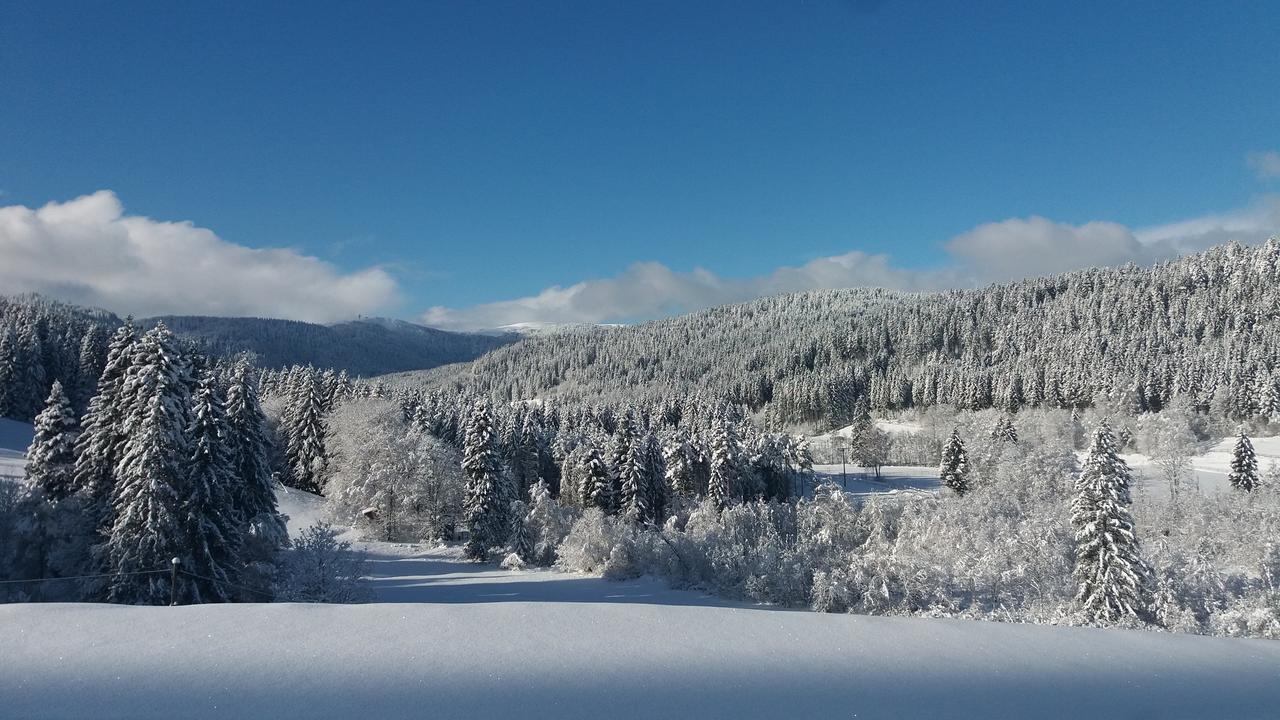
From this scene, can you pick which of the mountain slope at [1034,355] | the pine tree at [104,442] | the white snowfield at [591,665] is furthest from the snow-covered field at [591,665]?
the mountain slope at [1034,355]

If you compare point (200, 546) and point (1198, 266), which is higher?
point (1198, 266)

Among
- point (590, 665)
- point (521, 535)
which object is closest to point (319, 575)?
point (521, 535)

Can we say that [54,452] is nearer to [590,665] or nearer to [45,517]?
[45,517]

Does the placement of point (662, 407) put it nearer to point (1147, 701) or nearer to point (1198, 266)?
point (1147, 701)

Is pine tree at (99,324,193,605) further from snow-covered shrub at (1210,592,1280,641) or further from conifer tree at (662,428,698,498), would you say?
conifer tree at (662,428,698,498)

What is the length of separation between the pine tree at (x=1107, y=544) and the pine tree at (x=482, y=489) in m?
30.5

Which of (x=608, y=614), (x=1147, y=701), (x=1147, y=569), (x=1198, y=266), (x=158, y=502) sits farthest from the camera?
(x=1198, y=266)

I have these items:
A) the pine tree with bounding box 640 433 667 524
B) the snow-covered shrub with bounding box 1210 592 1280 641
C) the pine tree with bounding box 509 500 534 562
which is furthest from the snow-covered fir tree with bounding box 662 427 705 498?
the snow-covered shrub with bounding box 1210 592 1280 641

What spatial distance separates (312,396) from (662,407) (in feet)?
219

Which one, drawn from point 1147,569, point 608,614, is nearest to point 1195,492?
point 1147,569

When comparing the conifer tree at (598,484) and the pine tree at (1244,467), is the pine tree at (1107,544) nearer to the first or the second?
the conifer tree at (598,484)

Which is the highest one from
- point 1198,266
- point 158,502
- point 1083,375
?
point 1198,266

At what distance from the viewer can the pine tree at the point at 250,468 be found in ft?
85.0

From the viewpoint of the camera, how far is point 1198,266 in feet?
551
